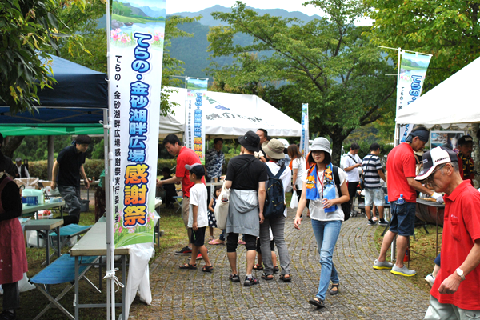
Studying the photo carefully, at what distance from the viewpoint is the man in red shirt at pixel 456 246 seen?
2674 mm

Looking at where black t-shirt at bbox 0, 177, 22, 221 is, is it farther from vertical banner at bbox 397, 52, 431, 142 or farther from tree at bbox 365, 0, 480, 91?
tree at bbox 365, 0, 480, 91

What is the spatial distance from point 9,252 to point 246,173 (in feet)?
9.31

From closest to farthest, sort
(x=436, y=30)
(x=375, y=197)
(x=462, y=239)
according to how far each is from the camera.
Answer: (x=462, y=239) → (x=375, y=197) → (x=436, y=30)

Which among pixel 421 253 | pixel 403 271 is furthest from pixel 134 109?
pixel 421 253

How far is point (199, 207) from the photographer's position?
627 centimetres

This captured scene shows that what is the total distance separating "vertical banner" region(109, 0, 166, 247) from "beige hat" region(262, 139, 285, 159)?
243cm

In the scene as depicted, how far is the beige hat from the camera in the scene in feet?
20.4

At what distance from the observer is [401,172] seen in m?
6.10

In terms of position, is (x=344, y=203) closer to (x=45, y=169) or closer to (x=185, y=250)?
(x=185, y=250)

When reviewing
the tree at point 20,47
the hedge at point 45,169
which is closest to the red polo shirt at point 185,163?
the tree at point 20,47

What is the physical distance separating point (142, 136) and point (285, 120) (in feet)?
37.7

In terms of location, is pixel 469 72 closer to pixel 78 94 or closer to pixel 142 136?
pixel 142 136

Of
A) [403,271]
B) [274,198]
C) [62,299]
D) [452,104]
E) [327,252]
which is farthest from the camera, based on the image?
[403,271]

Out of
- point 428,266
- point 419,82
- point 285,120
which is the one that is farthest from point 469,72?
point 285,120
